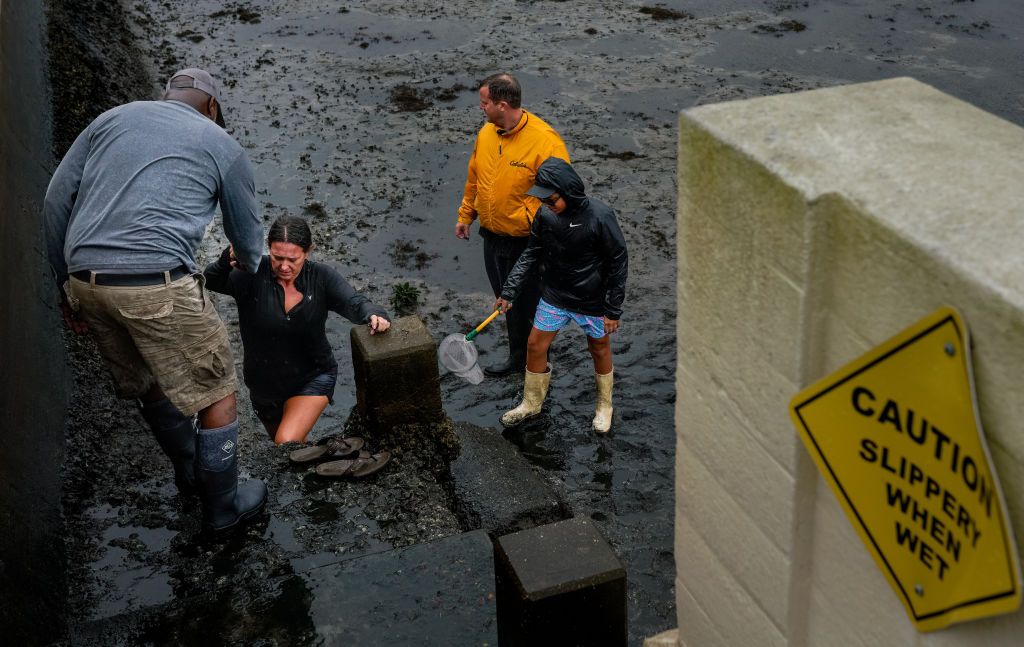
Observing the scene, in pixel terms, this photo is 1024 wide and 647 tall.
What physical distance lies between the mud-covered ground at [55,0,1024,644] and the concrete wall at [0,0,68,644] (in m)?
0.25

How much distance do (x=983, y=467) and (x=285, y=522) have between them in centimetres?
417

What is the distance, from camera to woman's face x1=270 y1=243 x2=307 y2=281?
19.6 ft

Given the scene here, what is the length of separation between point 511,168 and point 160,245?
3055mm

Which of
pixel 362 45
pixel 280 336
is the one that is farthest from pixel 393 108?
pixel 280 336

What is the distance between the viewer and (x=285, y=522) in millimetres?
5570

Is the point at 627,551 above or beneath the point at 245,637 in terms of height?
beneath

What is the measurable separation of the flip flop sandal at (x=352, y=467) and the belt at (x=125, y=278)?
151 cm

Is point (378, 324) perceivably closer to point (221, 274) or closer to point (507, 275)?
point (221, 274)

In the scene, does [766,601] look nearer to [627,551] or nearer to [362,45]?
[627,551]

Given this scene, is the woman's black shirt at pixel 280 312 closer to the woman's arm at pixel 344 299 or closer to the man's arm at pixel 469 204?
the woman's arm at pixel 344 299

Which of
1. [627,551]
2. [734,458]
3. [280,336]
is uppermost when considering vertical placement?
[734,458]

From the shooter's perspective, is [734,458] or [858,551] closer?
[858,551]

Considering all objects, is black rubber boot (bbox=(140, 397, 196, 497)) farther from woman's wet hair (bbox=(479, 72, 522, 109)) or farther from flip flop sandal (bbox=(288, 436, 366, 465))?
woman's wet hair (bbox=(479, 72, 522, 109))

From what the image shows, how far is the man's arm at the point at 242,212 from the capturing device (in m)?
5.06
